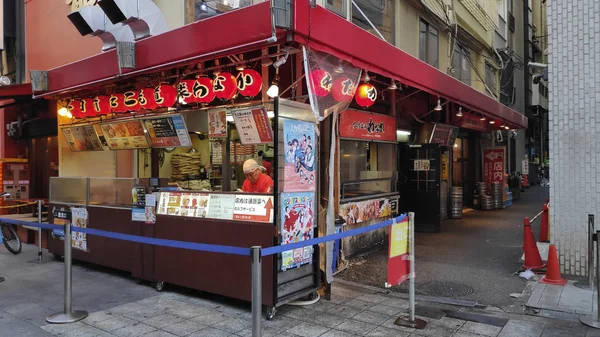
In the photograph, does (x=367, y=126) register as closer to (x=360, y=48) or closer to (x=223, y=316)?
(x=360, y=48)

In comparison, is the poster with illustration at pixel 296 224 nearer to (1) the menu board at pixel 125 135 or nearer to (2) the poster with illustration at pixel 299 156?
(2) the poster with illustration at pixel 299 156

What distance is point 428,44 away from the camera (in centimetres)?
1304

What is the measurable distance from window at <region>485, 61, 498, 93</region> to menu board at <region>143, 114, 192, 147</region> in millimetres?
15078

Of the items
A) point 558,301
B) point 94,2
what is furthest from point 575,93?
point 94,2

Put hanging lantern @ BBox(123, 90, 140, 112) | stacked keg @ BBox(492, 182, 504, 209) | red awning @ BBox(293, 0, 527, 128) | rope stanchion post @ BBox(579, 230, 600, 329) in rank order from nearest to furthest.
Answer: rope stanchion post @ BBox(579, 230, 600, 329)
red awning @ BBox(293, 0, 527, 128)
hanging lantern @ BBox(123, 90, 140, 112)
stacked keg @ BBox(492, 182, 504, 209)

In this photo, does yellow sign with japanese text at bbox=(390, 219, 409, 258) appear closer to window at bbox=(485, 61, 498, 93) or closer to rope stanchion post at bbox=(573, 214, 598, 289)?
rope stanchion post at bbox=(573, 214, 598, 289)

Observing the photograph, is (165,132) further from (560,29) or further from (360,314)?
(560,29)

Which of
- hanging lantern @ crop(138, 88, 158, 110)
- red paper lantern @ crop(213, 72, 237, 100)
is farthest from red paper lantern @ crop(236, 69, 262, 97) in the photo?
hanging lantern @ crop(138, 88, 158, 110)

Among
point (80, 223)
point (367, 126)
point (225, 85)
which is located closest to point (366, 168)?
point (367, 126)

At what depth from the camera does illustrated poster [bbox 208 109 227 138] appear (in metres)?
6.69

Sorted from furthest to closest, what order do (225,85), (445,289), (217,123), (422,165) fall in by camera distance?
(422,165), (217,123), (445,289), (225,85)

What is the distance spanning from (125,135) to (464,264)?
270 inches

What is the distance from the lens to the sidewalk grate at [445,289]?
20.6ft

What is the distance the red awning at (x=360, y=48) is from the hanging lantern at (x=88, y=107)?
5.47 m
